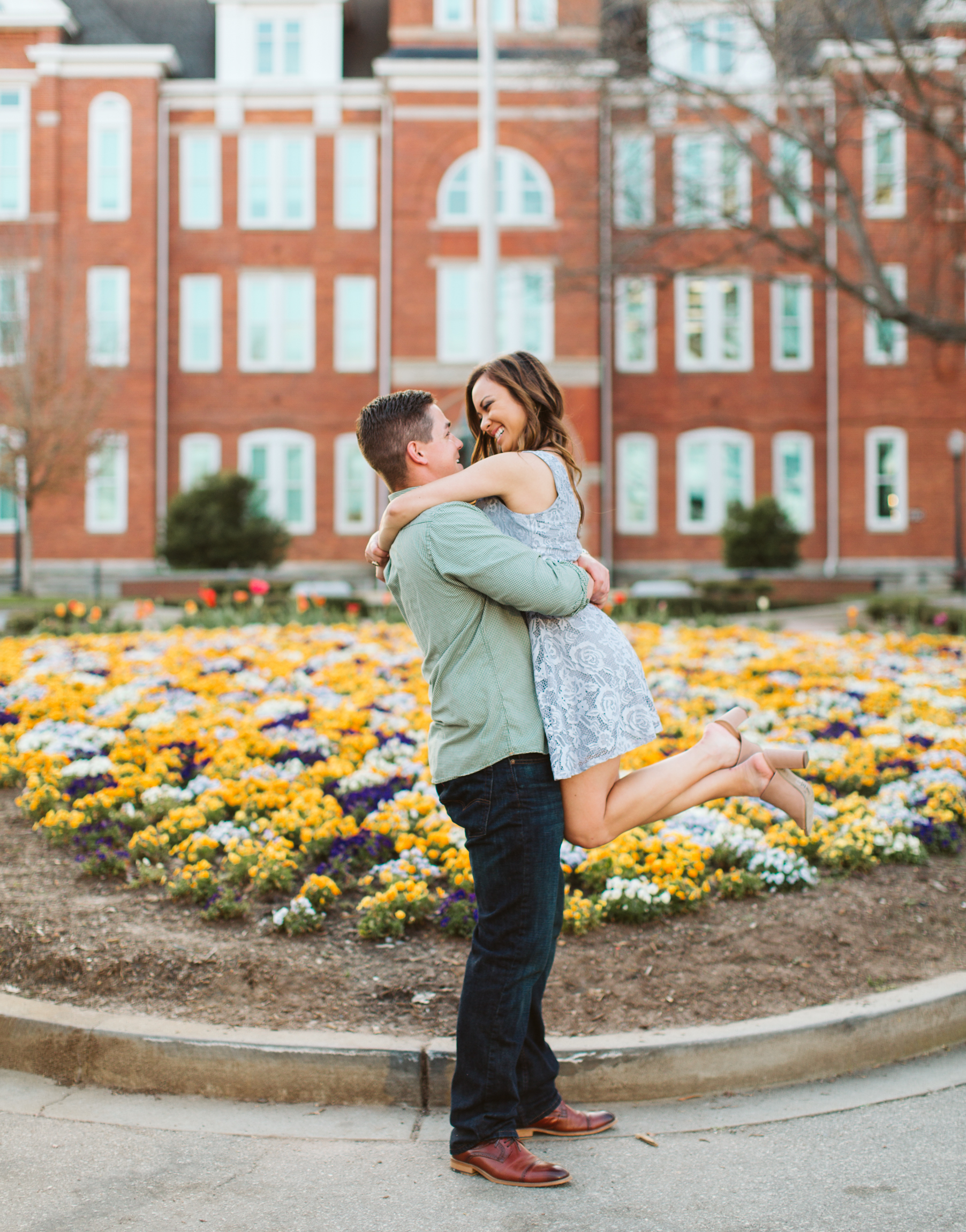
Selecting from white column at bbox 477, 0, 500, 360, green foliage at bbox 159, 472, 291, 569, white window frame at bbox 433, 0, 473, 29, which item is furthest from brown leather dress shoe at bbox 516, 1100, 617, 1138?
white window frame at bbox 433, 0, 473, 29

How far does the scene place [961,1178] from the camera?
2943mm

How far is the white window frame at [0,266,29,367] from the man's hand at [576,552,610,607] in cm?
2298

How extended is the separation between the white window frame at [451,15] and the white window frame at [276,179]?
4161 millimetres

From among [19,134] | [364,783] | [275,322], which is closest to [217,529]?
[275,322]

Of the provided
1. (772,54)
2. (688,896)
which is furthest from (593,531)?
(688,896)

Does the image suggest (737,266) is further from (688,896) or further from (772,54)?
(688,896)

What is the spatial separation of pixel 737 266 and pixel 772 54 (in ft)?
49.1

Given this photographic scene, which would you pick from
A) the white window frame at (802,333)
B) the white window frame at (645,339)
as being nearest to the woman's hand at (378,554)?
the white window frame at (645,339)

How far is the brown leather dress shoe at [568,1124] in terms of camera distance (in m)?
3.20

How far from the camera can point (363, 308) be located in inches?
1174

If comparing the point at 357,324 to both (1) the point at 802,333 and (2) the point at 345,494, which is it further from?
(1) the point at 802,333

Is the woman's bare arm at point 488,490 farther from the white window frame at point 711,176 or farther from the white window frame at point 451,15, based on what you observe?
the white window frame at point 451,15

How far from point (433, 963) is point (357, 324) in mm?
27322

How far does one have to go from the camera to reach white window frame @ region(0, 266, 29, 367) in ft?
78.4
